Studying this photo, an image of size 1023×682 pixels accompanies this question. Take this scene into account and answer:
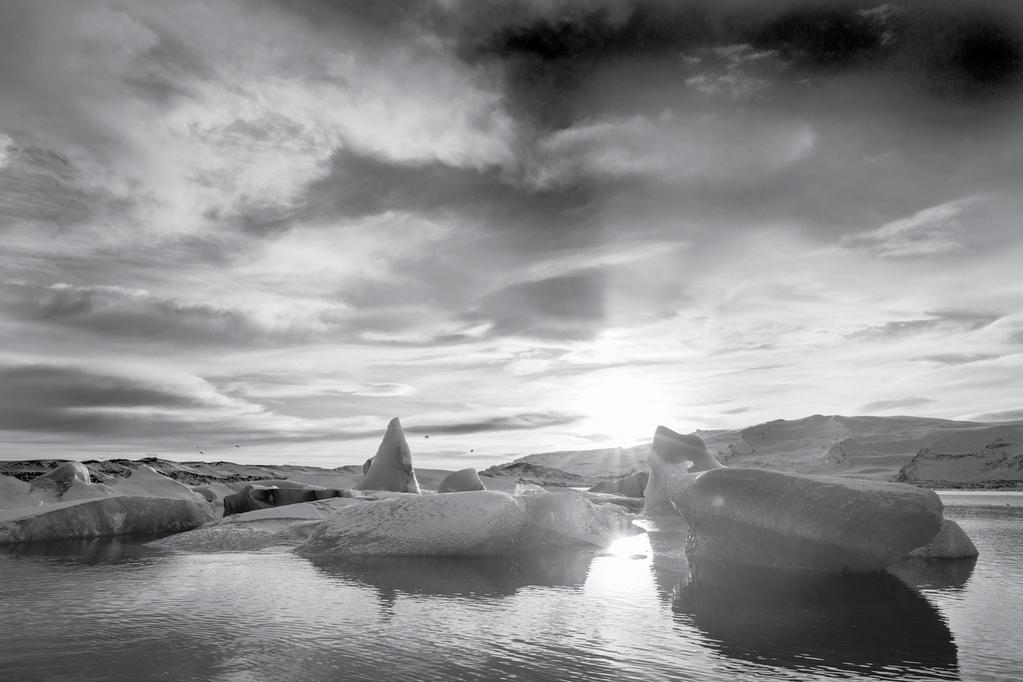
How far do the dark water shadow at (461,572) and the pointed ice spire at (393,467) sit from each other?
14.3 m

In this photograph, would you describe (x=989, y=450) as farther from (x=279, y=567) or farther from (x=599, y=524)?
(x=279, y=567)

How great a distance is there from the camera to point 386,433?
89.6 ft

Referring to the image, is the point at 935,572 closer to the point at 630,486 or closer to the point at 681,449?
the point at 681,449

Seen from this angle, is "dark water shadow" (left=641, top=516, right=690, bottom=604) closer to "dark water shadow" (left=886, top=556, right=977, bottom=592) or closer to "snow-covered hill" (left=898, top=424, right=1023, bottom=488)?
"dark water shadow" (left=886, top=556, right=977, bottom=592)

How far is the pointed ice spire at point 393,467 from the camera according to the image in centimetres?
2630

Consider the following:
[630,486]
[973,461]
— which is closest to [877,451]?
[973,461]

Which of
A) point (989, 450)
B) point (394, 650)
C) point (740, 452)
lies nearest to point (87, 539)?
point (394, 650)

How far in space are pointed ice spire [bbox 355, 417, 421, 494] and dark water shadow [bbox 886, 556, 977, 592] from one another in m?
18.2

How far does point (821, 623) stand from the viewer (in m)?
7.00

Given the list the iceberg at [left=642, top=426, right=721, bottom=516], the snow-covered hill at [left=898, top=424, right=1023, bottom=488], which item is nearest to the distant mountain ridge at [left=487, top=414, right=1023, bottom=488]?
the snow-covered hill at [left=898, top=424, right=1023, bottom=488]

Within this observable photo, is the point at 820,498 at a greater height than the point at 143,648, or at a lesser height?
greater

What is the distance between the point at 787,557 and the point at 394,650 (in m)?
7.83

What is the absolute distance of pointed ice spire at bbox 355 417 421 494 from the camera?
2630cm

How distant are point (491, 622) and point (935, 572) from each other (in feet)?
27.7
